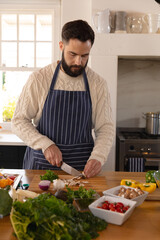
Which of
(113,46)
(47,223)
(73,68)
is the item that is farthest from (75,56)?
(113,46)

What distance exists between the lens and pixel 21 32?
4.17m

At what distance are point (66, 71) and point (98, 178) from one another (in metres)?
0.77

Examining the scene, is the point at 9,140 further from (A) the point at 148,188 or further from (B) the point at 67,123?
(A) the point at 148,188

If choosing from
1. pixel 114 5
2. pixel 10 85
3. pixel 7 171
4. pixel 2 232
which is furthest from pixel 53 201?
pixel 10 85

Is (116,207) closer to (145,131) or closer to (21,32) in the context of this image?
(145,131)

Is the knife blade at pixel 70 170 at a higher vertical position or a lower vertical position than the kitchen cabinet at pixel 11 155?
higher

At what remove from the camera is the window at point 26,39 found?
4141mm

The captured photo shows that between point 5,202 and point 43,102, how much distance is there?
0.98 meters

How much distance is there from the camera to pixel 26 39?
13.7ft

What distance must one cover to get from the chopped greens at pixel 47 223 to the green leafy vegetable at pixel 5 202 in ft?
0.55

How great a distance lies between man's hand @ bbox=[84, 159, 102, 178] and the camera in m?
2.00

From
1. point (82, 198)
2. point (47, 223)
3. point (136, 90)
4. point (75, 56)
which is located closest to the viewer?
point (47, 223)

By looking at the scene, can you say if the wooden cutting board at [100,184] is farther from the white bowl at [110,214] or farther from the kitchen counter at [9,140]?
the kitchen counter at [9,140]

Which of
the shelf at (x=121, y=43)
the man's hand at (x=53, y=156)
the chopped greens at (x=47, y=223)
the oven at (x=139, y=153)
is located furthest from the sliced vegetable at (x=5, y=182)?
the shelf at (x=121, y=43)
